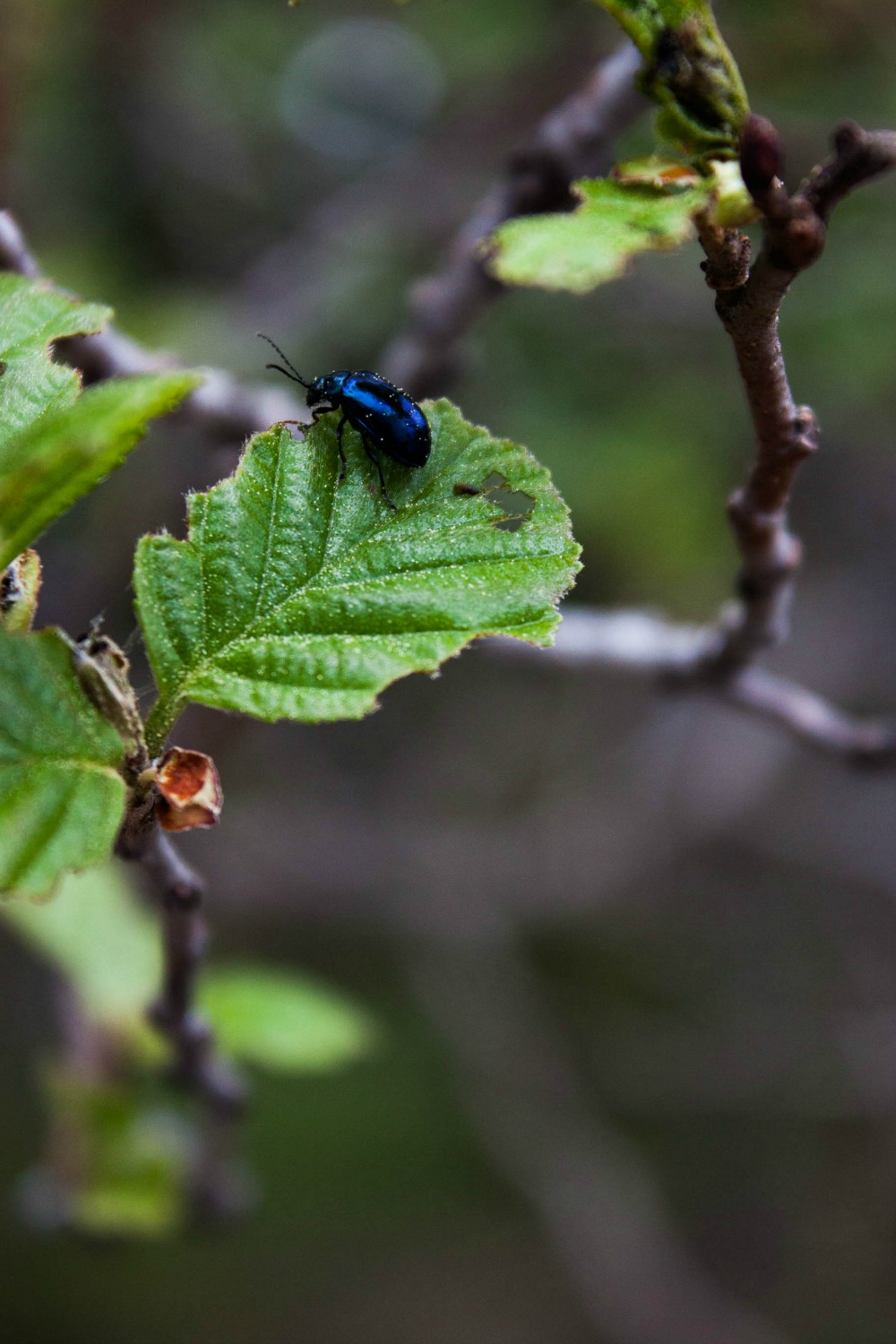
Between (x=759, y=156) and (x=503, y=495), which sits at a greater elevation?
(x=759, y=156)

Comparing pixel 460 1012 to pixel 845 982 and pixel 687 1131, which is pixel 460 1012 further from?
pixel 687 1131

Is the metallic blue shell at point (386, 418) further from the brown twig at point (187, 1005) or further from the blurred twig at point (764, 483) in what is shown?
the brown twig at point (187, 1005)

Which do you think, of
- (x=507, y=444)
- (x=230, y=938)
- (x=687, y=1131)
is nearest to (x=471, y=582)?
(x=507, y=444)

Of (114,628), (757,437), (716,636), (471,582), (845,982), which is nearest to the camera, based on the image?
(471,582)

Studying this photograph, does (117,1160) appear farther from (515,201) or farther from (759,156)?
(759,156)

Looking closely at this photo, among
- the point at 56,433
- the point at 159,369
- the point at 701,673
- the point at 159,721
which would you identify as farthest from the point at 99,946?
the point at 56,433
